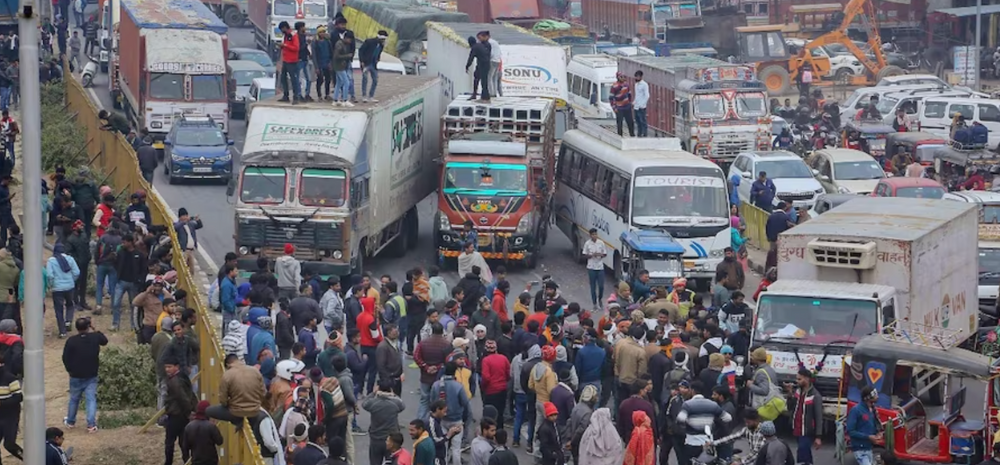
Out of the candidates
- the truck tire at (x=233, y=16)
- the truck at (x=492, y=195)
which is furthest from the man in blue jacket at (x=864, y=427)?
the truck tire at (x=233, y=16)

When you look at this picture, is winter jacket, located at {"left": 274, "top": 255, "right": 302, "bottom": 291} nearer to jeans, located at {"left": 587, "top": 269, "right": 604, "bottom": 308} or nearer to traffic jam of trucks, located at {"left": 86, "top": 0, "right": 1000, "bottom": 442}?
traffic jam of trucks, located at {"left": 86, "top": 0, "right": 1000, "bottom": 442}

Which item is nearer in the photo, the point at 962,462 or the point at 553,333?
the point at 962,462

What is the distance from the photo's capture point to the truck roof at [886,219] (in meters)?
23.6

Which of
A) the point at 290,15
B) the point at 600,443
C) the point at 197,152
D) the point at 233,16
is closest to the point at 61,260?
the point at 600,443

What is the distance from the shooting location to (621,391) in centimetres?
2097

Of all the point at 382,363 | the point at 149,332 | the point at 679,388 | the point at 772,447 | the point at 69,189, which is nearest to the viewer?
the point at 772,447

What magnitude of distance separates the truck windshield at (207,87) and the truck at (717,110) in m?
11.4

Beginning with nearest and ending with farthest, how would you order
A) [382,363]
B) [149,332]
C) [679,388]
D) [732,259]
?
[679,388] < [382,363] < [149,332] < [732,259]

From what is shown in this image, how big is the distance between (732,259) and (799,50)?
39599mm

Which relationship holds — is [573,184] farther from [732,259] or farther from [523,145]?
[732,259]

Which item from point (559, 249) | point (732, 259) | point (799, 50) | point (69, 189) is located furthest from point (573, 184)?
point (799, 50)

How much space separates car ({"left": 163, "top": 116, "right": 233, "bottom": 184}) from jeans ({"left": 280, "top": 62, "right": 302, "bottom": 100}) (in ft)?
28.4

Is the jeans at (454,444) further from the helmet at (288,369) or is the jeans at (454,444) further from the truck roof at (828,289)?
the truck roof at (828,289)

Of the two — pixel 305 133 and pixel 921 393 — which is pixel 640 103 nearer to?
pixel 305 133
